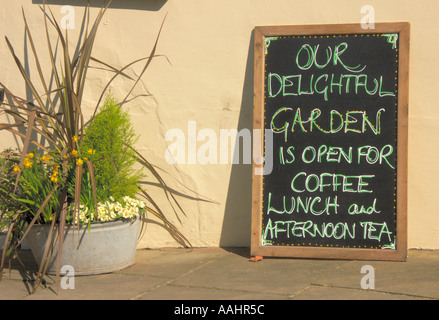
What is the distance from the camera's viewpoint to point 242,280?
343 centimetres

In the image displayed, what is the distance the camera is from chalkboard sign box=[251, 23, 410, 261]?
3787 millimetres

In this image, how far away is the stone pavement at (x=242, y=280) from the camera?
3127 millimetres

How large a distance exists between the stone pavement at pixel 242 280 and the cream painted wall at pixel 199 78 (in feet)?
0.99

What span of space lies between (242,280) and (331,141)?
3.57 feet
